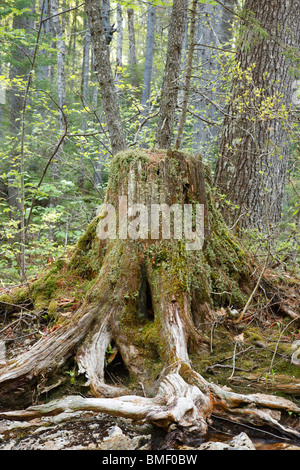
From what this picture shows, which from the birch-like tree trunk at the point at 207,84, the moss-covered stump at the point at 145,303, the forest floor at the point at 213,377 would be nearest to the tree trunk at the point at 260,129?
the birch-like tree trunk at the point at 207,84

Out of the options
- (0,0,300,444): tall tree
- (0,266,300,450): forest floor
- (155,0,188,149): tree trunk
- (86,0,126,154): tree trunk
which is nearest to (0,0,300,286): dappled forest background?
(155,0,188,149): tree trunk

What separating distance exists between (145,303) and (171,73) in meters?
4.37

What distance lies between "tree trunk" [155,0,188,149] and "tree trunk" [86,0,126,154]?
0.82m

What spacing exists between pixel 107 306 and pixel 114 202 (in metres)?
1.33

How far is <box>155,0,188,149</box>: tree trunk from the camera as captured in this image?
5445mm

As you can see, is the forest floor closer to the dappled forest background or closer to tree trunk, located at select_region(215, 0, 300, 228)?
the dappled forest background

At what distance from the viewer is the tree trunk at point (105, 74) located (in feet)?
18.2

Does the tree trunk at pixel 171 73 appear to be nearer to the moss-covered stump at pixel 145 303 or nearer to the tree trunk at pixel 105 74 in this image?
the tree trunk at pixel 105 74

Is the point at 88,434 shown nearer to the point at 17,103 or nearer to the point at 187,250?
the point at 187,250

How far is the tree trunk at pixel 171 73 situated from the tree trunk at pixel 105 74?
0.82m

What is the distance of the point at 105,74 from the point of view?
19.1ft

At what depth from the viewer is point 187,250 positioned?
365cm

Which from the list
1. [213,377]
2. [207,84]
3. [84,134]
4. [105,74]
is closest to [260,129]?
[207,84]

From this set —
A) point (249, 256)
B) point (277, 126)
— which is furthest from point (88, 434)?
point (277, 126)
